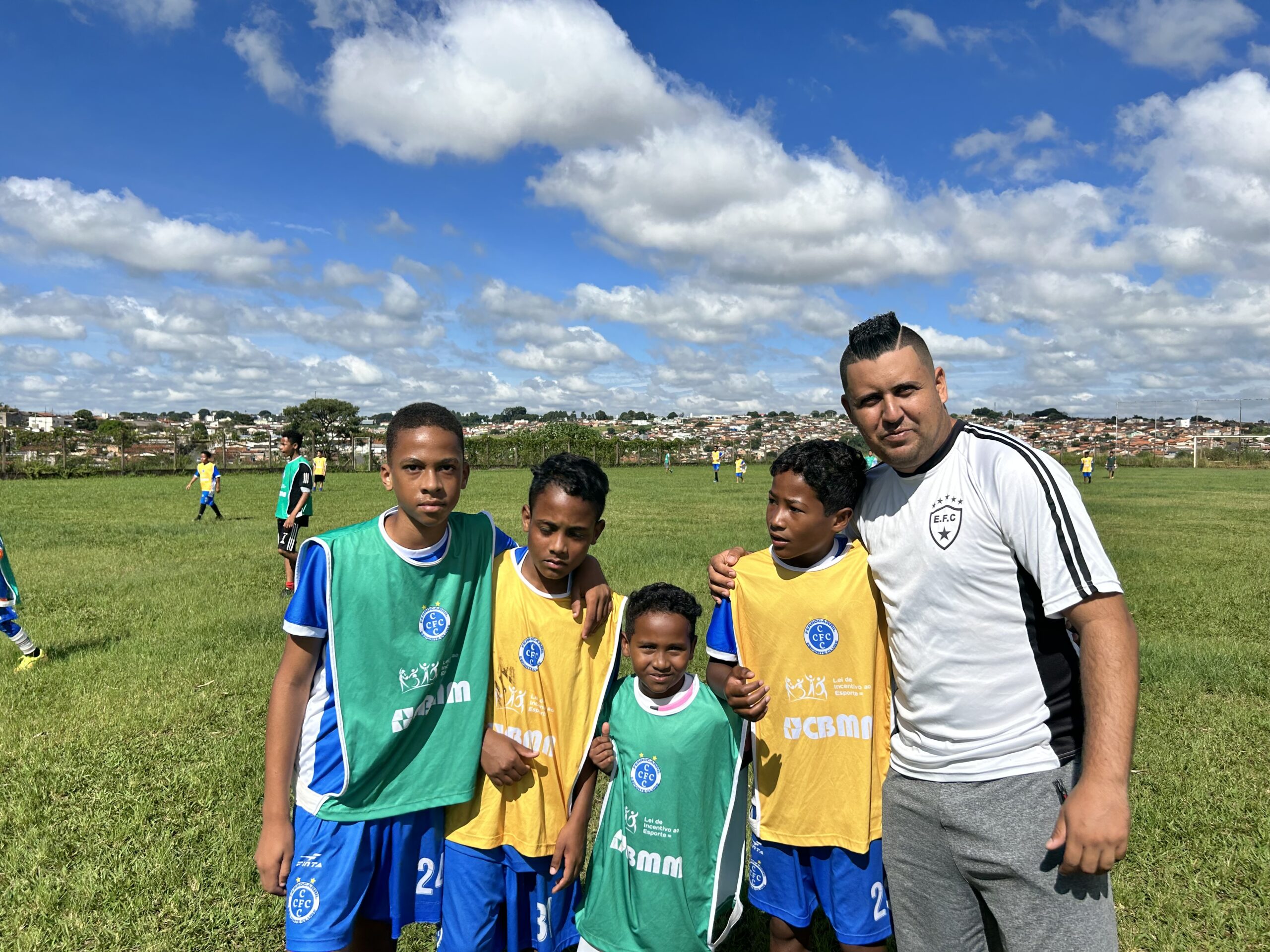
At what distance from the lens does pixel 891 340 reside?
6.85 ft

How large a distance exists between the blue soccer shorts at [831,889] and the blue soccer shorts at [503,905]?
627 millimetres

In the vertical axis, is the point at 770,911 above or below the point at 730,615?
below

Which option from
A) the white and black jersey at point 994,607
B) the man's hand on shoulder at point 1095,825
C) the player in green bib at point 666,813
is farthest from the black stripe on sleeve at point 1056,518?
the player in green bib at point 666,813

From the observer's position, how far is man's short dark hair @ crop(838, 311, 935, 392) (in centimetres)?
209

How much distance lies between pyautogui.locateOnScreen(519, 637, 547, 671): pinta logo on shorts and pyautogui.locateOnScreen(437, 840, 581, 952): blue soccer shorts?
0.56 m

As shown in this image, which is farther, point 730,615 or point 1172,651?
point 1172,651

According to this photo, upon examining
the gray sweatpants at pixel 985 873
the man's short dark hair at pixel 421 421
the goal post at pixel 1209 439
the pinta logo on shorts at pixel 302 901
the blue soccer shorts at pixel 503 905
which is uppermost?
the goal post at pixel 1209 439

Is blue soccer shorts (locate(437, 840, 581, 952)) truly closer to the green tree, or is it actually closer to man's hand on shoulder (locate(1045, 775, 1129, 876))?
man's hand on shoulder (locate(1045, 775, 1129, 876))

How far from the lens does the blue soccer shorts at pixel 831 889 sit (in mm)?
2383

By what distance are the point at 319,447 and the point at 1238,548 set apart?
42567 millimetres

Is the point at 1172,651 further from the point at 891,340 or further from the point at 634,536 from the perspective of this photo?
the point at 634,536

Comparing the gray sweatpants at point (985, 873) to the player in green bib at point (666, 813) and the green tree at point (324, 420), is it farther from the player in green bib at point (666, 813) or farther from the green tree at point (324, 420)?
the green tree at point (324, 420)

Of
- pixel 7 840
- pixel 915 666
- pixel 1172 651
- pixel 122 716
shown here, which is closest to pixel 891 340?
pixel 915 666

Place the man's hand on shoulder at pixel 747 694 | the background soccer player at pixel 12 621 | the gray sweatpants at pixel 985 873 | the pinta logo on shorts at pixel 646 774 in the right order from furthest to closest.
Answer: the background soccer player at pixel 12 621, the pinta logo on shorts at pixel 646 774, the man's hand on shoulder at pixel 747 694, the gray sweatpants at pixel 985 873
